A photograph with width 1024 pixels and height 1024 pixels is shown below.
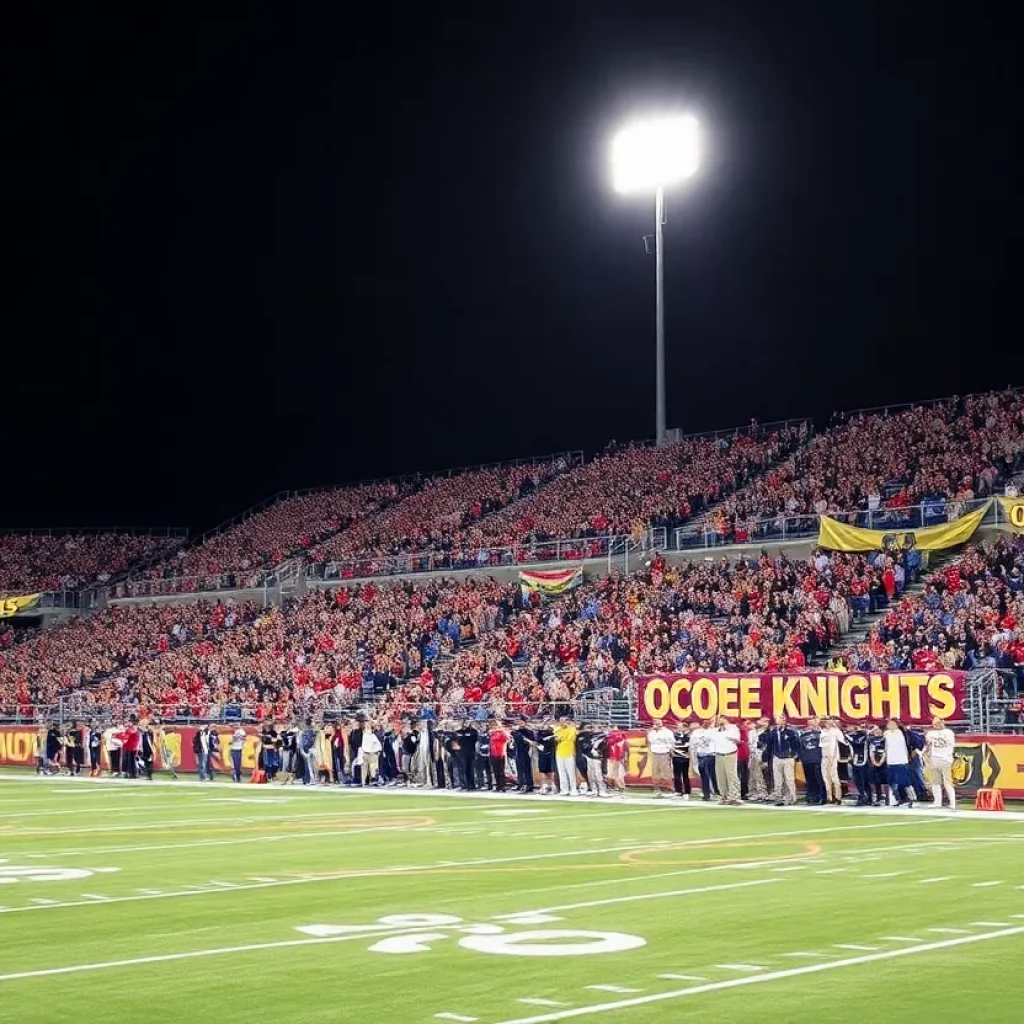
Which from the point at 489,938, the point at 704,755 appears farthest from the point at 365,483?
the point at 489,938

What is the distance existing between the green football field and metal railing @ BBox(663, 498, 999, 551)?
14757mm

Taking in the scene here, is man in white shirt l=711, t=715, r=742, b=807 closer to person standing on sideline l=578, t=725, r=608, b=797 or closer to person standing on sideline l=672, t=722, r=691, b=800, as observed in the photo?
person standing on sideline l=672, t=722, r=691, b=800

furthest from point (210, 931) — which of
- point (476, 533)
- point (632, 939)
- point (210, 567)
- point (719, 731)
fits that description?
point (210, 567)

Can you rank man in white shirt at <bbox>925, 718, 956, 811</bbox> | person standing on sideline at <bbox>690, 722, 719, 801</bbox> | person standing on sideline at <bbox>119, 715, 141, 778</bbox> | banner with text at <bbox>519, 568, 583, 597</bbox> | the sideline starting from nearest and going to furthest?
the sideline < man in white shirt at <bbox>925, 718, 956, 811</bbox> < person standing on sideline at <bbox>690, 722, 719, 801</bbox> < person standing on sideline at <bbox>119, 715, 141, 778</bbox> < banner with text at <bbox>519, 568, 583, 597</bbox>

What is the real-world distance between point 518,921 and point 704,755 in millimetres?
14919

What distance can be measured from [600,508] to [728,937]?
3580 cm

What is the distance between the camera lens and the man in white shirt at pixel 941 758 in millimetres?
23391

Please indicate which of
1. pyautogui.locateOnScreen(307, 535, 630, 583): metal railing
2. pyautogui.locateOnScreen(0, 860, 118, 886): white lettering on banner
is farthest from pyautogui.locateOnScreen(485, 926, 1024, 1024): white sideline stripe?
pyautogui.locateOnScreen(307, 535, 630, 583): metal railing

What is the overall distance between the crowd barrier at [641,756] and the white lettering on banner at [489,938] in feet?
49.0

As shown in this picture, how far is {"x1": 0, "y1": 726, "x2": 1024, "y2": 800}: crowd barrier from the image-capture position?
24188mm

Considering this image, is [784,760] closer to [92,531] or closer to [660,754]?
[660,754]

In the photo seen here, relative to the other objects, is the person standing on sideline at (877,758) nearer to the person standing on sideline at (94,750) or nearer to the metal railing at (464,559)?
the metal railing at (464,559)

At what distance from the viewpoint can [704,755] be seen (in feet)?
85.1

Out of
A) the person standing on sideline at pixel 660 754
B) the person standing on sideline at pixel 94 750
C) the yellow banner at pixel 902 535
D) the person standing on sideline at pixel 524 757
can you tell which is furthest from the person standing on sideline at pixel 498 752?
the person standing on sideline at pixel 94 750
